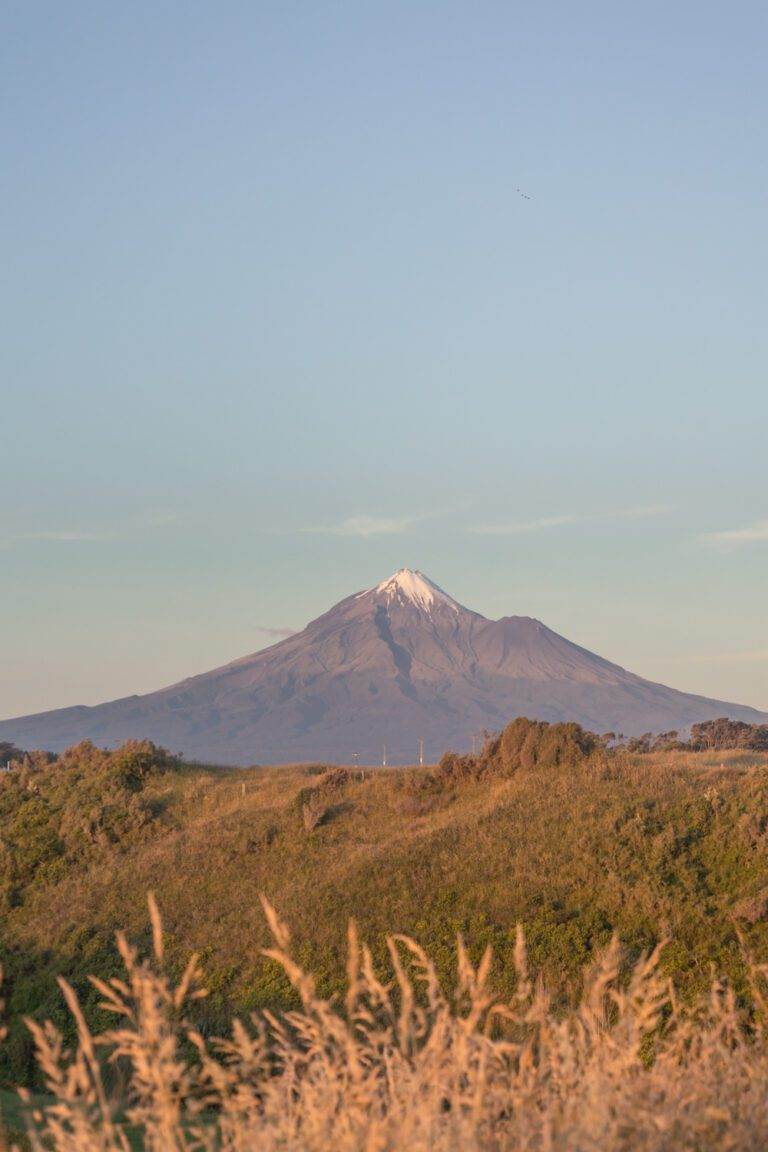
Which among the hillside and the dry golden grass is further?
the hillside

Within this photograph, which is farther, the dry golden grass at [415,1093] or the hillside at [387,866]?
the hillside at [387,866]

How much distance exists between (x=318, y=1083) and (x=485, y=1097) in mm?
830

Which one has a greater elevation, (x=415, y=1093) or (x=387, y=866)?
(x=415, y=1093)

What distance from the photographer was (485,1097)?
19.0ft

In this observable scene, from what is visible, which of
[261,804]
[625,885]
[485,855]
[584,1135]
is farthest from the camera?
[261,804]

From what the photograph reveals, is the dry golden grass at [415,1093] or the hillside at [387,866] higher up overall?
the dry golden grass at [415,1093]

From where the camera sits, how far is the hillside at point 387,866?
2695 cm

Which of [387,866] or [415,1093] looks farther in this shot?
[387,866]

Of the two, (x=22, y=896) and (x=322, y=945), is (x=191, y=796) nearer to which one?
(x=22, y=896)

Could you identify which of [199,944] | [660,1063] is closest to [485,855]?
[199,944]

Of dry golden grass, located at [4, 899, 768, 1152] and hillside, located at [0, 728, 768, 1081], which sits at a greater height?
dry golden grass, located at [4, 899, 768, 1152]

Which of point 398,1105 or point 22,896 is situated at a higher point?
point 398,1105

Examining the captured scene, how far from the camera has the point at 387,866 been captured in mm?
31516

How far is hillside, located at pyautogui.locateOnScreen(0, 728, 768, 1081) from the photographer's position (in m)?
27.0
